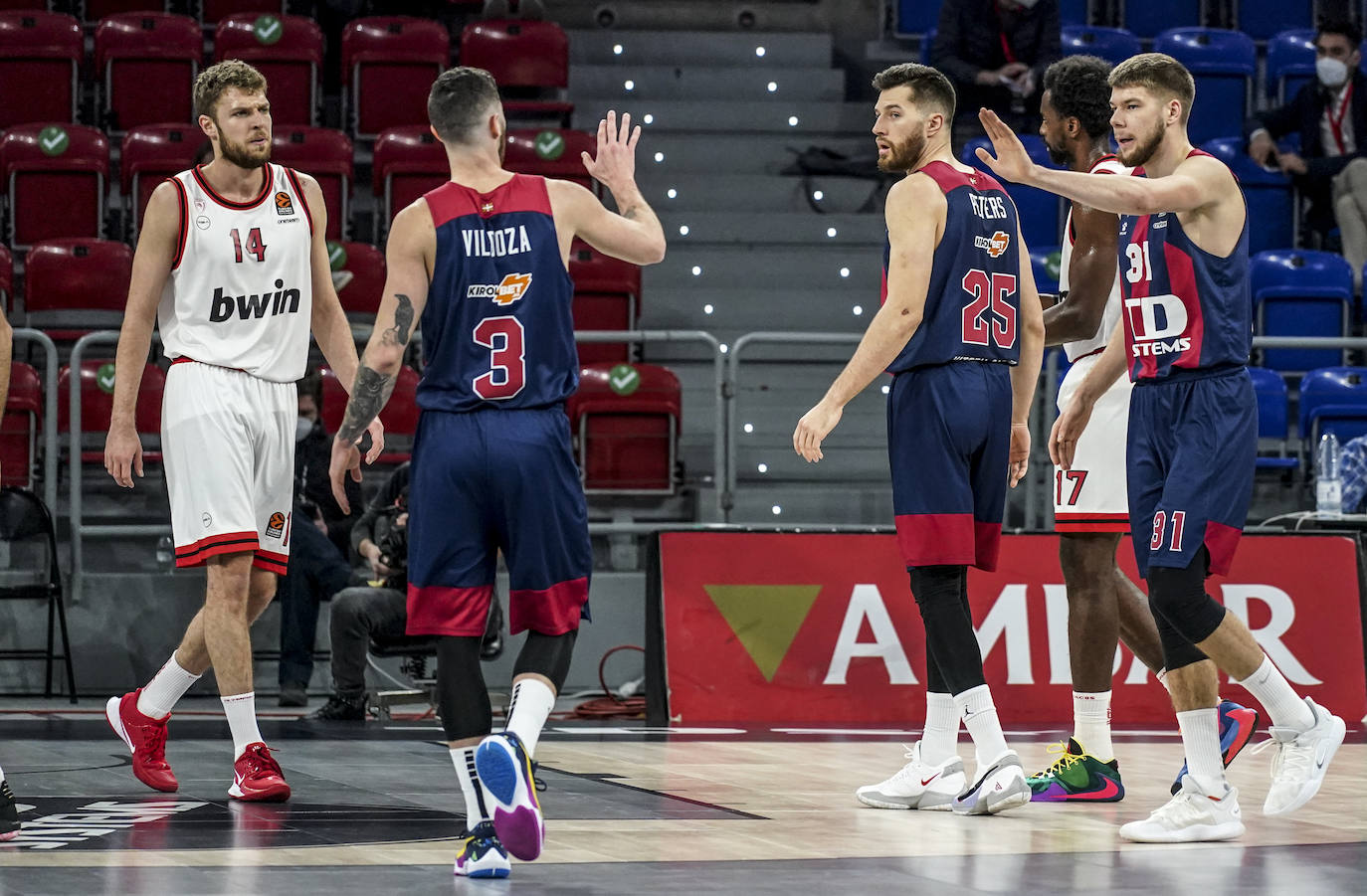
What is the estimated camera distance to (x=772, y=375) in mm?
11562

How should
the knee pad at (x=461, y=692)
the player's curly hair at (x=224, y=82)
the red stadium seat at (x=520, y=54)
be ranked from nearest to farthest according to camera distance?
1. the knee pad at (x=461, y=692)
2. the player's curly hair at (x=224, y=82)
3. the red stadium seat at (x=520, y=54)

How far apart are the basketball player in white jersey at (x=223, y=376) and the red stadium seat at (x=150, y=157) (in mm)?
5888

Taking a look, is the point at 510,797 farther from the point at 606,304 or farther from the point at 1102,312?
the point at 606,304

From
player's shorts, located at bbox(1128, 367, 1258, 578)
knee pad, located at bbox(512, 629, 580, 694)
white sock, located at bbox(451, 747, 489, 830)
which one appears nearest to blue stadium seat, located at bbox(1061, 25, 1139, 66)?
player's shorts, located at bbox(1128, 367, 1258, 578)

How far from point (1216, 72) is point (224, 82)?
10060mm

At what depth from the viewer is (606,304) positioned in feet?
37.6

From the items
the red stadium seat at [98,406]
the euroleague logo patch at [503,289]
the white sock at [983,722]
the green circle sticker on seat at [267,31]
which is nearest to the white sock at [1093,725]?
the white sock at [983,722]

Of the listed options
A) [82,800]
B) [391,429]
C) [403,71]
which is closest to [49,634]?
[391,429]

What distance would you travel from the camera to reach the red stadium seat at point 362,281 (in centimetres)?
1123

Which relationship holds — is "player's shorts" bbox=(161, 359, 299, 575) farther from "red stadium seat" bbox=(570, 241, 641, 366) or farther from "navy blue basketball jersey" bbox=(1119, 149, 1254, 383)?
"red stadium seat" bbox=(570, 241, 641, 366)

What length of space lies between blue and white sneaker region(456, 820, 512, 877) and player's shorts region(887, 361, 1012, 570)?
180 centimetres

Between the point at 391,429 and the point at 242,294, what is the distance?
4.58m

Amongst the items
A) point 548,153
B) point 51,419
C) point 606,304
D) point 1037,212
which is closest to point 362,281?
point 606,304

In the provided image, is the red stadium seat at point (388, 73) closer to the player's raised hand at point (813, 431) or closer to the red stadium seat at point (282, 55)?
the red stadium seat at point (282, 55)
